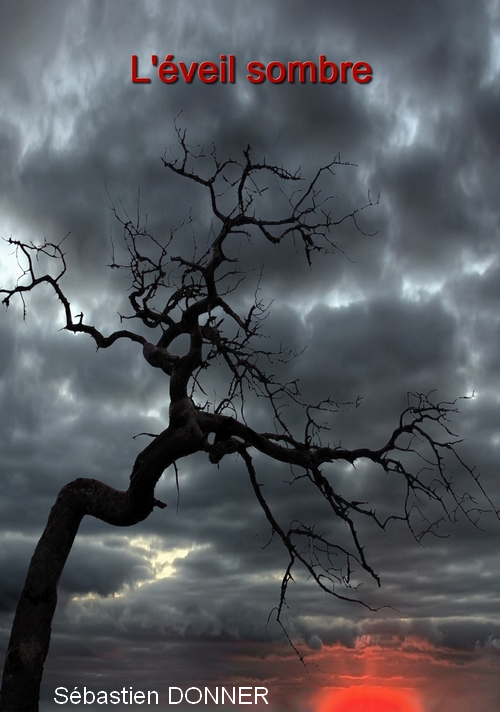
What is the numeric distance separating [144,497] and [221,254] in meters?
3.74

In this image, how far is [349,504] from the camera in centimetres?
Answer: 1116

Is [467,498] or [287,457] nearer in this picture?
[467,498]

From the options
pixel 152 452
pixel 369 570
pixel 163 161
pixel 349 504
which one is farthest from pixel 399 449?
pixel 163 161

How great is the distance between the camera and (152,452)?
10.4m

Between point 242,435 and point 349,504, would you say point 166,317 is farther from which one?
point 349,504

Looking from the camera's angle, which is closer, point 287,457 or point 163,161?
point 163,161

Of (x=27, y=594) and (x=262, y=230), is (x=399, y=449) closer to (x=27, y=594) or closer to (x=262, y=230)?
(x=262, y=230)

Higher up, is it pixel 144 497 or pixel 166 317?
pixel 166 317

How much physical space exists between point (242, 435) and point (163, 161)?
4269 millimetres

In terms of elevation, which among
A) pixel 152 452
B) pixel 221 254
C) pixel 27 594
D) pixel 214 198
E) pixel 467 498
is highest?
pixel 214 198

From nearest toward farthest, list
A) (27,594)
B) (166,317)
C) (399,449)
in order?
(27,594), (399,449), (166,317)

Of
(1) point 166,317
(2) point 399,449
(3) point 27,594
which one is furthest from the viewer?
(1) point 166,317

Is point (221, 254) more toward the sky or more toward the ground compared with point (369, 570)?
more toward the sky

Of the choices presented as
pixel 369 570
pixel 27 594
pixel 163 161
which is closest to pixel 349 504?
pixel 369 570
